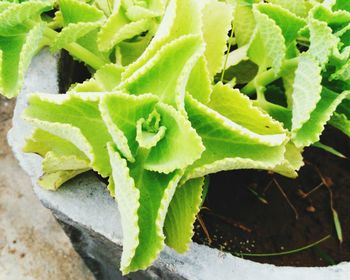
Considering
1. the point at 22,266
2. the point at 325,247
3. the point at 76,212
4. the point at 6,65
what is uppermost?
the point at 6,65

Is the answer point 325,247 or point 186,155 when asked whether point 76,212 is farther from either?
point 325,247

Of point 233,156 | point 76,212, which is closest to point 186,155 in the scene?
point 233,156

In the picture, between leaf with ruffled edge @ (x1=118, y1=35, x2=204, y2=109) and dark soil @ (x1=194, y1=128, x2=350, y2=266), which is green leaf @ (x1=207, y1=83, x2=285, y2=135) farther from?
dark soil @ (x1=194, y1=128, x2=350, y2=266)

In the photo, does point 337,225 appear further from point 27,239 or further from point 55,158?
point 27,239

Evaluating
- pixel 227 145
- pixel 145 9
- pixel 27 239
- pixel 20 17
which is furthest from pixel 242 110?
pixel 27 239

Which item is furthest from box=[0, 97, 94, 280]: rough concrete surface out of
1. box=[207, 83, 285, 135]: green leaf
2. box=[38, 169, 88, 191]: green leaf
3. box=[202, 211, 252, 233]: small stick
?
box=[207, 83, 285, 135]: green leaf
